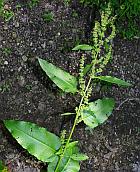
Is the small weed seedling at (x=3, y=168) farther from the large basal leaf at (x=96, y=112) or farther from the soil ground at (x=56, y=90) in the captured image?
the large basal leaf at (x=96, y=112)

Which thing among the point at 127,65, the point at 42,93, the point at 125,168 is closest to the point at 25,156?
the point at 42,93

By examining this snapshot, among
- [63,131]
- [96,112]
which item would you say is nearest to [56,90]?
[96,112]

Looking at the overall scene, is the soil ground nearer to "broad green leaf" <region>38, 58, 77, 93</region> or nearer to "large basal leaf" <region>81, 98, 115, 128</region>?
"large basal leaf" <region>81, 98, 115, 128</region>

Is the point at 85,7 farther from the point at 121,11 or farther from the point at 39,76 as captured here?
the point at 39,76

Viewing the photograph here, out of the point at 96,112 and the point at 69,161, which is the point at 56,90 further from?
the point at 69,161

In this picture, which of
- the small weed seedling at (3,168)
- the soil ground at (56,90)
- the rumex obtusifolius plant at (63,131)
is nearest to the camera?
the rumex obtusifolius plant at (63,131)

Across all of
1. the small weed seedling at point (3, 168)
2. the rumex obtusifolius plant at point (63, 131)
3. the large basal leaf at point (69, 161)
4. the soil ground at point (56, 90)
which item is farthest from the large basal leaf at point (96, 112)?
the small weed seedling at point (3, 168)
